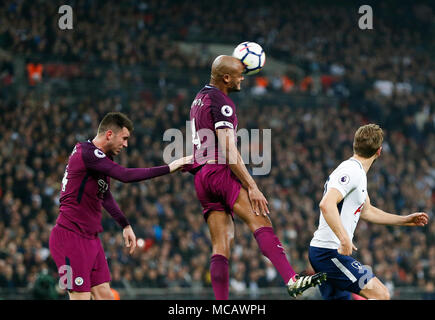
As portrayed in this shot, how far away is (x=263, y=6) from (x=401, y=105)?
7422 mm

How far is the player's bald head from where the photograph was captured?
6.47 metres

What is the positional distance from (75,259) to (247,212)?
169cm

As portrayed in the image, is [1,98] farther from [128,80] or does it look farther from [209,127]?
[209,127]

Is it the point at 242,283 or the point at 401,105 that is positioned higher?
the point at 401,105

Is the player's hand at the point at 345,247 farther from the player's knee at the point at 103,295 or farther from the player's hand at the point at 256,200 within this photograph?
the player's knee at the point at 103,295

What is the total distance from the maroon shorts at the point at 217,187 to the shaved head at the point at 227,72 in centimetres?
82

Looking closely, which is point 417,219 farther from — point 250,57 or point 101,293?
point 101,293

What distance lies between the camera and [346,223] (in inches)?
235

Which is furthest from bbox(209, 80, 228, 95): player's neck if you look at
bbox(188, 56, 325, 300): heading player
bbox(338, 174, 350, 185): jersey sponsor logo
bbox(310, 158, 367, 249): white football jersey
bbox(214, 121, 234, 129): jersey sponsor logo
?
bbox(338, 174, 350, 185): jersey sponsor logo

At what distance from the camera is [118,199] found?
16.5 m

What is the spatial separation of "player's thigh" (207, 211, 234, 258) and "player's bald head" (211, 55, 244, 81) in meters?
1.34

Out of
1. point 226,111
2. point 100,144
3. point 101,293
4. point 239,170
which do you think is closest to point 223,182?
point 239,170

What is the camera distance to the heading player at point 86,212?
20.6 feet

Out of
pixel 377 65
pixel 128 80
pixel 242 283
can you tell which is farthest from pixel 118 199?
pixel 377 65
